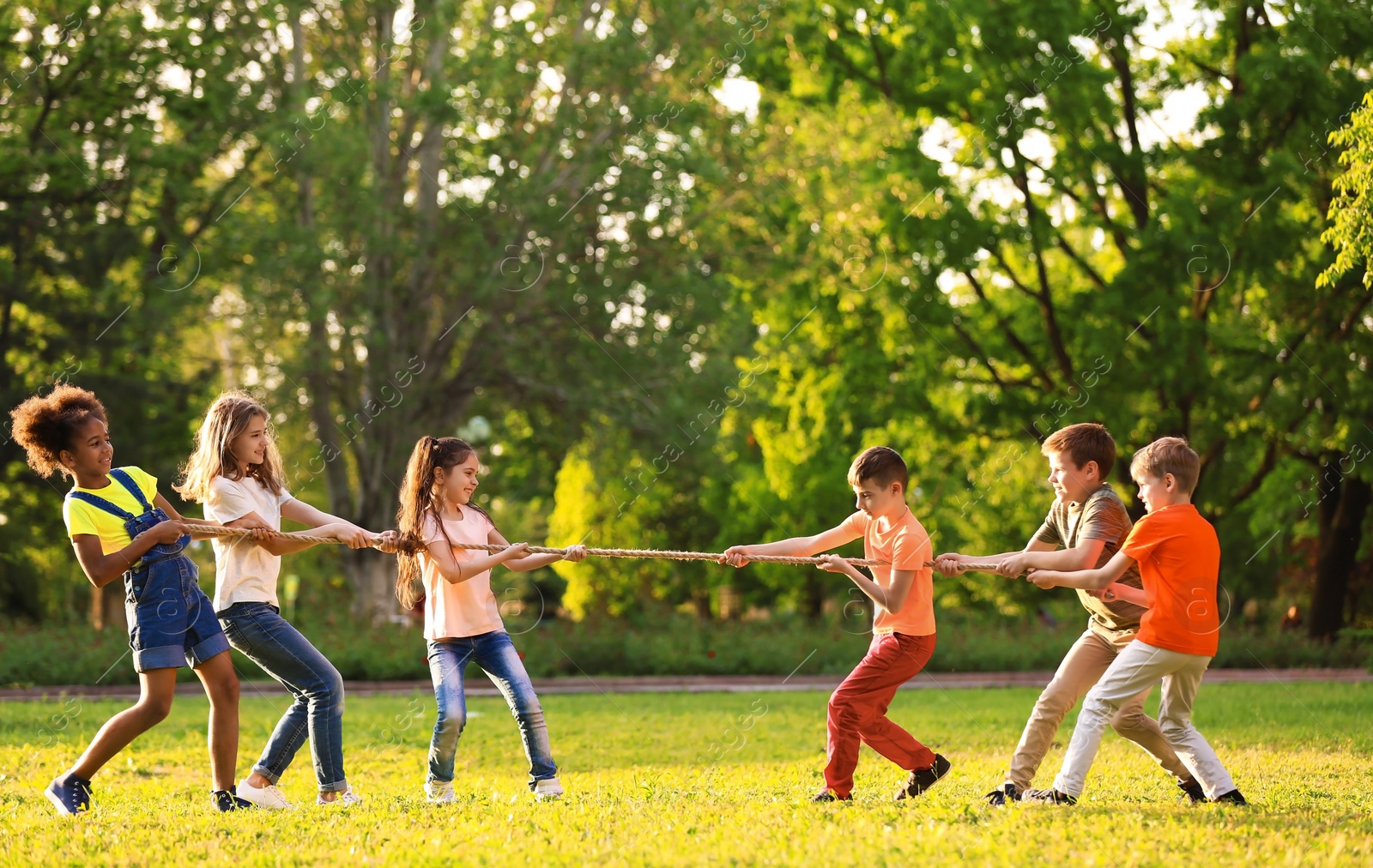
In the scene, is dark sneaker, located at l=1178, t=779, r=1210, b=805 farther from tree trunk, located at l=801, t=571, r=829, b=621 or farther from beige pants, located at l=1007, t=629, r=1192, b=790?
tree trunk, located at l=801, t=571, r=829, b=621

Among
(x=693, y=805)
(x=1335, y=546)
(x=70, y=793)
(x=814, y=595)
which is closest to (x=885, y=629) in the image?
(x=693, y=805)

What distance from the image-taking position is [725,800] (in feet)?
22.6

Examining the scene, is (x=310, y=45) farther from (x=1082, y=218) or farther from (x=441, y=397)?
(x=1082, y=218)

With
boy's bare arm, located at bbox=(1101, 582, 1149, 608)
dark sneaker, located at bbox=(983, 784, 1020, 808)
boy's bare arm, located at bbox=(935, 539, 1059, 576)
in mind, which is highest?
boy's bare arm, located at bbox=(935, 539, 1059, 576)

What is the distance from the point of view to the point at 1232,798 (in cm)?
628

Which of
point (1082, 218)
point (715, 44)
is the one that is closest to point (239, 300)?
point (715, 44)

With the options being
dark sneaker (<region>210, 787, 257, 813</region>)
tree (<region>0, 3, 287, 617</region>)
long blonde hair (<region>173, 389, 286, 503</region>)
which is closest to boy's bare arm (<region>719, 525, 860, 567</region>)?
long blonde hair (<region>173, 389, 286, 503</region>)

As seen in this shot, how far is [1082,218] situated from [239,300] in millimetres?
14231

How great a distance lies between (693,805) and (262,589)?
2.35 metres

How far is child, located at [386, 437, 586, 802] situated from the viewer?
6641 millimetres

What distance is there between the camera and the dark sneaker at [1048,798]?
20.3 feet

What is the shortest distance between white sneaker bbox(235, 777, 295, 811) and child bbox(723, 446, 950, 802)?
2.64 meters

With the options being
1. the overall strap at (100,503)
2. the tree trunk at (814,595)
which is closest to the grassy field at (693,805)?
the overall strap at (100,503)

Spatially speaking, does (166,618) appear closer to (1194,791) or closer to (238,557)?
(238,557)
